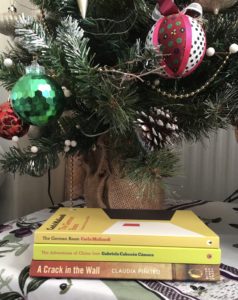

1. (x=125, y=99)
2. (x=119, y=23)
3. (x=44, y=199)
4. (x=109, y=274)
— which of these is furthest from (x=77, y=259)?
(x=44, y=199)

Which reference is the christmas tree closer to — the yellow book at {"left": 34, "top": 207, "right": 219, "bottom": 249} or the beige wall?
the yellow book at {"left": 34, "top": 207, "right": 219, "bottom": 249}

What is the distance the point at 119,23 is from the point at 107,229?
283 millimetres

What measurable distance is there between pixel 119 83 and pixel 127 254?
191 mm

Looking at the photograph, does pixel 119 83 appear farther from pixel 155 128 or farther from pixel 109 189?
pixel 109 189

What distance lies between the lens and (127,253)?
1.25ft

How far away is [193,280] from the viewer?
38 centimetres

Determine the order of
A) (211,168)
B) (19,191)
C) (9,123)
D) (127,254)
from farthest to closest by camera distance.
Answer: (211,168), (19,191), (9,123), (127,254)

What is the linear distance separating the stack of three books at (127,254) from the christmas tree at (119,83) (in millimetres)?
81

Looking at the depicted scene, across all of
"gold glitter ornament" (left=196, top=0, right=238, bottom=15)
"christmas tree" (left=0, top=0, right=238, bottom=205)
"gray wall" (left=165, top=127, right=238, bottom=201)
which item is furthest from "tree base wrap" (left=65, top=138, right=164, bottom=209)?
"gray wall" (left=165, top=127, right=238, bottom=201)

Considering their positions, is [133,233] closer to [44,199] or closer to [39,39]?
[39,39]

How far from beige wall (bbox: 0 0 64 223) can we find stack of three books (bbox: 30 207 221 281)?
1.41 ft

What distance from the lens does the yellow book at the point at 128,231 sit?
1.26ft

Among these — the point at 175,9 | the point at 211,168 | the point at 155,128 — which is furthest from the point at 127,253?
the point at 211,168

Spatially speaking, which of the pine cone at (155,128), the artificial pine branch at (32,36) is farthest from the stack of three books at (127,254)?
the artificial pine branch at (32,36)
